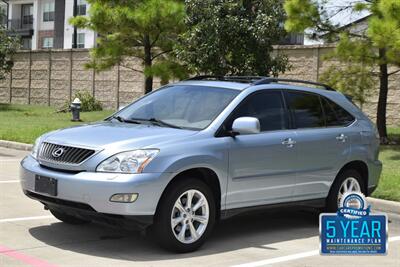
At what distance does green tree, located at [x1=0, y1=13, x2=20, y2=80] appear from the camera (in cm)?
3200

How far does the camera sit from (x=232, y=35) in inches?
710

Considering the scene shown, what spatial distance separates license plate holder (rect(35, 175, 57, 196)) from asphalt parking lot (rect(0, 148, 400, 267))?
524 millimetres

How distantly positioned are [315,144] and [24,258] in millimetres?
3361

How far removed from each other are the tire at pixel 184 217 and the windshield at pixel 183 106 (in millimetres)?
700

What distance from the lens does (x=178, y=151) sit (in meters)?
6.12

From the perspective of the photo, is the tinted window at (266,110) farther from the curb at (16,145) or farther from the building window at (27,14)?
the building window at (27,14)

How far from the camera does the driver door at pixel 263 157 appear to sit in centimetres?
662

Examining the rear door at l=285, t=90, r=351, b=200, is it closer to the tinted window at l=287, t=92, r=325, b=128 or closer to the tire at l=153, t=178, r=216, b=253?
the tinted window at l=287, t=92, r=325, b=128

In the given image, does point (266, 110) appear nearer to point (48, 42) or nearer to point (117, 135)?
point (117, 135)

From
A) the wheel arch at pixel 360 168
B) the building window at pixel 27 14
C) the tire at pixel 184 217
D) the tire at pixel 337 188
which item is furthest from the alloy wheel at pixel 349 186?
the building window at pixel 27 14

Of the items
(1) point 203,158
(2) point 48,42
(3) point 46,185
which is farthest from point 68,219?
(2) point 48,42

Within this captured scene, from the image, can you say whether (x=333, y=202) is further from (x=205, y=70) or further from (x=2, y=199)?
(x=205, y=70)

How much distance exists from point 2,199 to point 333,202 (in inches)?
166

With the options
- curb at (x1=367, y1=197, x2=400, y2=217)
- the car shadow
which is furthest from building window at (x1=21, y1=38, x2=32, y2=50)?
the car shadow
